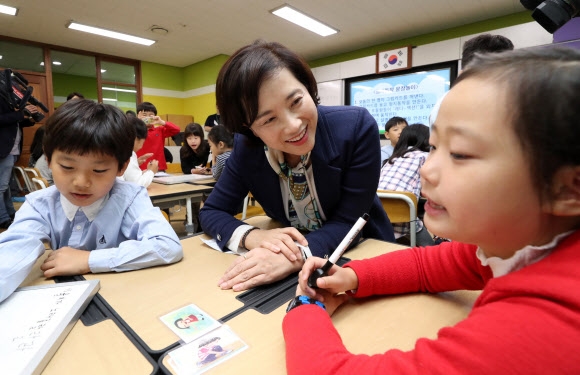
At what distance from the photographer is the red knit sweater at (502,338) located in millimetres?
298

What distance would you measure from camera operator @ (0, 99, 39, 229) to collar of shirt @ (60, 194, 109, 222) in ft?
9.26

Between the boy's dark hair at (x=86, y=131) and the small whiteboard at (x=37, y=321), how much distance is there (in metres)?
0.38

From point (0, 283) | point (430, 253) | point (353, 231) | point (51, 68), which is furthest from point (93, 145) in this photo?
point (51, 68)

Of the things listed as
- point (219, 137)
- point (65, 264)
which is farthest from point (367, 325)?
point (219, 137)

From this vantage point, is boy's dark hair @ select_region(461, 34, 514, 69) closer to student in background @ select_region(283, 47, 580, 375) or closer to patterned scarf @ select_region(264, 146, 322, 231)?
patterned scarf @ select_region(264, 146, 322, 231)

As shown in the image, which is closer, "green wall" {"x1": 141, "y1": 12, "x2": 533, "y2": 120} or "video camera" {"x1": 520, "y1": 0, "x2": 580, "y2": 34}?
"video camera" {"x1": 520, "y1": 0, "x2": 580, "y2": 34}

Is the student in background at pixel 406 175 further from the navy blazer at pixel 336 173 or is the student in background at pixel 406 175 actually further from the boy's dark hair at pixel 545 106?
the boy's dark hair at pixel 545 106

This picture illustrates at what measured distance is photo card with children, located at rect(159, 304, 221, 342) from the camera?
548 mm

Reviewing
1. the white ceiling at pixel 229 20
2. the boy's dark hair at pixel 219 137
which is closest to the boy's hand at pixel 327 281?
the boy's dark hair at pixel 219 137

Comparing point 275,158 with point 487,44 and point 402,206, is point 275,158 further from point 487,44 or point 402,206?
point 487,44

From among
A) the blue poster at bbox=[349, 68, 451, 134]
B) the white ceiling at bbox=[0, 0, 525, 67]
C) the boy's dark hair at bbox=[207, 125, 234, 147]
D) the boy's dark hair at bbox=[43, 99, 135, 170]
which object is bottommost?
the boy's dark hair at bbox=[43, 99, 135, 170]

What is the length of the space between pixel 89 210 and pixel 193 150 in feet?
11.0

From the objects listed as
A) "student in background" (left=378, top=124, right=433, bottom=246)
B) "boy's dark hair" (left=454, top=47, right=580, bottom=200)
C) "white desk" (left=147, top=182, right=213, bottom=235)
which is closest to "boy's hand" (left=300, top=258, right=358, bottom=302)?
"boy's dark hair" (left=454, top=47, right=580, bottom=200)

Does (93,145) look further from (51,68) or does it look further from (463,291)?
(51,68)
